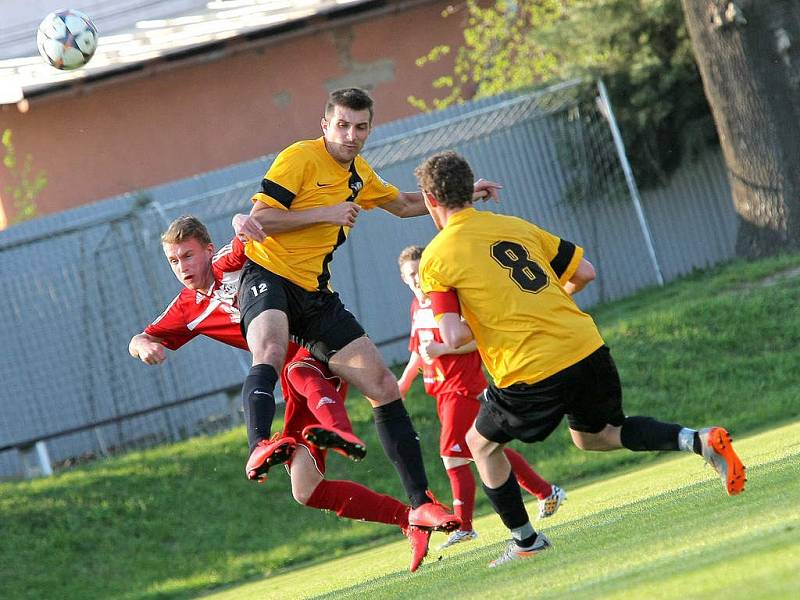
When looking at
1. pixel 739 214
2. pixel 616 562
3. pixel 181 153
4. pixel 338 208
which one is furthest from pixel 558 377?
pixel 181 153

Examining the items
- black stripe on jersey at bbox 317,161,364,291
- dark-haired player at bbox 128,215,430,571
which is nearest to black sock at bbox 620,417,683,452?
dark-haired player at bbox 128,215,430,571

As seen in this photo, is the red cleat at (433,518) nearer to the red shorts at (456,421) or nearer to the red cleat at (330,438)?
the red cleat at (330,438)

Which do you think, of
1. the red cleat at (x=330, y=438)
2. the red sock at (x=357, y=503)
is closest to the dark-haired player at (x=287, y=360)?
the red sock at (x=357, y=503)

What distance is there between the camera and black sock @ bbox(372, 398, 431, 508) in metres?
7.43

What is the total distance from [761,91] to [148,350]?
1129cm

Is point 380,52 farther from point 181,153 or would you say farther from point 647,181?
point 647,181

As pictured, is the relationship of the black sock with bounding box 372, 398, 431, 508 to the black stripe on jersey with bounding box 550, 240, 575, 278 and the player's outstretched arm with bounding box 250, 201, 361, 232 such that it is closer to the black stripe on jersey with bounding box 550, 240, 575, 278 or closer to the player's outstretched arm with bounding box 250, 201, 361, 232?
the player's outstretched arm with bounding box 250, 201, 361, 232

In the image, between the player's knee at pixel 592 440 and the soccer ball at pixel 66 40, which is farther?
the soccer ball at pixel 66 40

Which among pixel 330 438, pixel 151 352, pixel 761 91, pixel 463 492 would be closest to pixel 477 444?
pixel 330 438

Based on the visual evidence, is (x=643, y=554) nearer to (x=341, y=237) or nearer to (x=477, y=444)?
(x=477, y=444)

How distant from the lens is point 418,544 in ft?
23.6

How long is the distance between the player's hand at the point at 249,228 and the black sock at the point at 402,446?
3.98ft

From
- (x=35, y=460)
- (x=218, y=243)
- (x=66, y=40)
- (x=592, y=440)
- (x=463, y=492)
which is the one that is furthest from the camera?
(x=218, y=243)

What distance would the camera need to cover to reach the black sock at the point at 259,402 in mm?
6957
